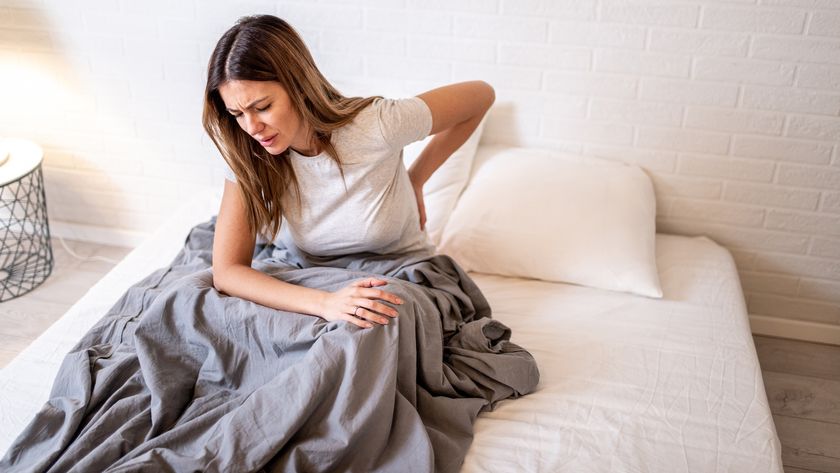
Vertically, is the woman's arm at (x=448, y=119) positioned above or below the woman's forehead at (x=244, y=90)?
below

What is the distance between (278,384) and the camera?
1.44 metres

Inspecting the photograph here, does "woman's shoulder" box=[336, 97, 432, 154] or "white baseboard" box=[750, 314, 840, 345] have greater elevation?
"woman's shoulder" box=[336, 97, 432, 154]

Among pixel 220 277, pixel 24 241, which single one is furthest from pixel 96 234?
pixel 220 277

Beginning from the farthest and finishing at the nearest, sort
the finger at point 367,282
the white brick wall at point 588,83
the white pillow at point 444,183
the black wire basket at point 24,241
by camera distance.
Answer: the black wire basket at point 24,241 < the white pillow at point 444,183 < the white brick wall at point 588,83 < the finger at point 367,282

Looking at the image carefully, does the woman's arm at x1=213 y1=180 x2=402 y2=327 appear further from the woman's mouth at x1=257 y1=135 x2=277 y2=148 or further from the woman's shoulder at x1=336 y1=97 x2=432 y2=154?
the woman's shoulder at x1=336 y1=97 x2=432 y2=154

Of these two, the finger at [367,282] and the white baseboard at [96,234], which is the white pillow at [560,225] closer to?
the finger at [367,282]

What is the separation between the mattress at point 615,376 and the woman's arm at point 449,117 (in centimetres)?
36

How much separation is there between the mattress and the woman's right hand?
303mm

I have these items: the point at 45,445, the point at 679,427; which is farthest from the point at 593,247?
the point at 45,445

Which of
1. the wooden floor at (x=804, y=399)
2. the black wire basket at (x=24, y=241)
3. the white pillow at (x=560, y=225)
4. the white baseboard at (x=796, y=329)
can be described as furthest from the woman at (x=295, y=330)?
the white baseboard at (x=796, y=329)

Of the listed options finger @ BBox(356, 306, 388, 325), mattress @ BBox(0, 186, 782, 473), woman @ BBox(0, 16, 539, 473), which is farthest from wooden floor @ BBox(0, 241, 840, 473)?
finger @ BBox(356, 306, 388, 325)

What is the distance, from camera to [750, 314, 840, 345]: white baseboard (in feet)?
7.95

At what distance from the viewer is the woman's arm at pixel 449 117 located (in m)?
1.81

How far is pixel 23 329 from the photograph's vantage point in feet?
7.78
